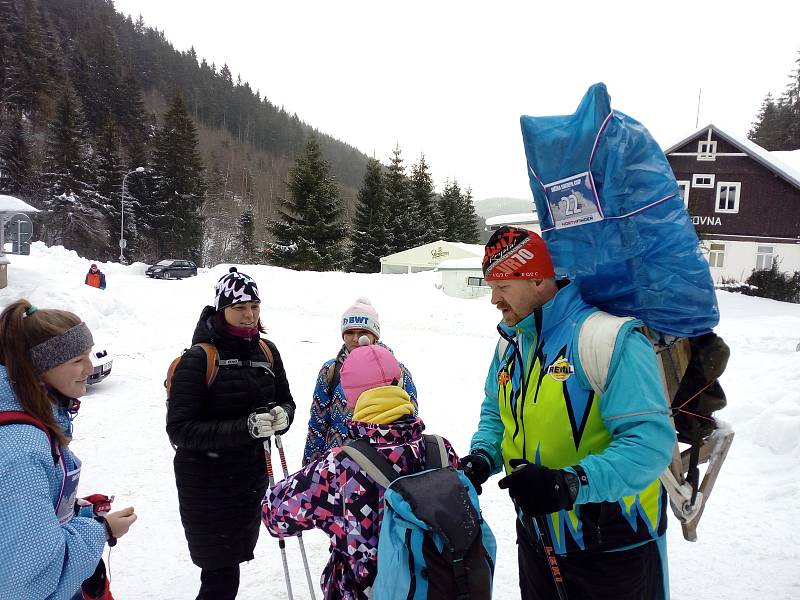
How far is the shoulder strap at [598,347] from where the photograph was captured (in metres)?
1.78

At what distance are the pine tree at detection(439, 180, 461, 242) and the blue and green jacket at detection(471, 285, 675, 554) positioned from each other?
1828 inches

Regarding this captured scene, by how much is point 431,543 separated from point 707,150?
29459mm

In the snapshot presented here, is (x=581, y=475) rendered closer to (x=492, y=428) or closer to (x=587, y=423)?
(x=587, y=423)

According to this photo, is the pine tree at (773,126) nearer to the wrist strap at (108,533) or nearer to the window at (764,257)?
the window at (764,257)

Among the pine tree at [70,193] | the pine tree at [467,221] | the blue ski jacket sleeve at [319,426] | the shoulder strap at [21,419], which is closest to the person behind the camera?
the shoulder strap at [21,419]

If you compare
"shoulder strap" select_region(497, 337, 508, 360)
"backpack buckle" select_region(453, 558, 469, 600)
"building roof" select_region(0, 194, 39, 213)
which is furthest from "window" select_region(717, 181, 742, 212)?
"building roof" select_region(0, 194, 39, 213)

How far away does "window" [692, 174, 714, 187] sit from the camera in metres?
25.3

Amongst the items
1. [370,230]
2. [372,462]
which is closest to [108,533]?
[372,462]

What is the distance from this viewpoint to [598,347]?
1.80m

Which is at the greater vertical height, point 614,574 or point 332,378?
point 332,378

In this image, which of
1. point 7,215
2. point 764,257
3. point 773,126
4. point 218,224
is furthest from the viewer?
point 218,224

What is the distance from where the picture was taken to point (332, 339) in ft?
41.8

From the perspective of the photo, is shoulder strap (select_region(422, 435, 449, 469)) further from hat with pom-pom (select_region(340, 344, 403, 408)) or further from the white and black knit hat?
the white and black knit hat

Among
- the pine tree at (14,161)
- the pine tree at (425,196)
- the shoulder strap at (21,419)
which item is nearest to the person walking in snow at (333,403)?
the shoulder strap at (21,419)
